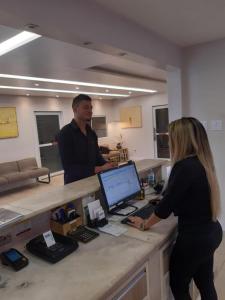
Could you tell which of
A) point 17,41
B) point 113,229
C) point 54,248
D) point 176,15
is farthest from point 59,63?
point 54,248

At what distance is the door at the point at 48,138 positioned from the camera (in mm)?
7441

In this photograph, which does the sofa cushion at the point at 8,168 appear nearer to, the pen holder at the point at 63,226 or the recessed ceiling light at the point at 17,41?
the recessed ceiling light at the point at 17,41

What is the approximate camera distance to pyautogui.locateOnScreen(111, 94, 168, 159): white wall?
8.59 m

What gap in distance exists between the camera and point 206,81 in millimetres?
3016

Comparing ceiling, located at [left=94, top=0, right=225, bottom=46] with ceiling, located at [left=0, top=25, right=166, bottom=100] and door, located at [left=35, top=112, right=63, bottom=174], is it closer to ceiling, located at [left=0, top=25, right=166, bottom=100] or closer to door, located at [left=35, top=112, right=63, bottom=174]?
ceiling, located at [left=0, top=25, right=166, bottom=100]

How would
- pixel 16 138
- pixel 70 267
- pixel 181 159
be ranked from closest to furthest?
pixel 70 267, pixel 181 159, pixel 16 138

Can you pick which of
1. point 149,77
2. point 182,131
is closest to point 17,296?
point 182,131

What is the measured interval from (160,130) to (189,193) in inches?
296

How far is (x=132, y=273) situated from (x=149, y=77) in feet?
15.4

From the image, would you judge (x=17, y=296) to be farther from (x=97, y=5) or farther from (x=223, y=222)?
(x=223, y=222)

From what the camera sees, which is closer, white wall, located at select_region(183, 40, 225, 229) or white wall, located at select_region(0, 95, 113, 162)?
white wall, located at select_region(183, 40, 225, 229)

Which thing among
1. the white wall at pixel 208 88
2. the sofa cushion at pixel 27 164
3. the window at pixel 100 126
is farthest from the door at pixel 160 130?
the white wall at pixel 208 88

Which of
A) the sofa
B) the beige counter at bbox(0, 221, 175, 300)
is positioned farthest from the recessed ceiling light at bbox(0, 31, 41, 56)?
the sofa

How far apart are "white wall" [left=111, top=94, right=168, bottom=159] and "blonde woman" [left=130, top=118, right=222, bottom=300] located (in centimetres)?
724
